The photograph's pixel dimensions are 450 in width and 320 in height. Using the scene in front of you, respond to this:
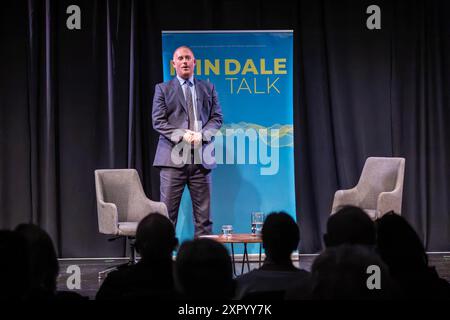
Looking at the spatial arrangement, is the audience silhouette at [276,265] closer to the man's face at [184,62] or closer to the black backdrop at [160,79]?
the man's face at [184,62]

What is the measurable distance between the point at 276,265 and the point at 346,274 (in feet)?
1.88

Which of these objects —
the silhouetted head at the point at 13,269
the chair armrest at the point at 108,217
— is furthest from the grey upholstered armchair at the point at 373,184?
the silhouetted head at the point at 13,269

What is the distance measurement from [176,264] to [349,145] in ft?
17.0

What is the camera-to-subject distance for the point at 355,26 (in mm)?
6973

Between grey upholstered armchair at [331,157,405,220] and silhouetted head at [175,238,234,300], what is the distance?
419cm

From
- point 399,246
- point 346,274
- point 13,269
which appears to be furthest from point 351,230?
point 13,269

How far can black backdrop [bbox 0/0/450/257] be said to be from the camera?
22.6 feet

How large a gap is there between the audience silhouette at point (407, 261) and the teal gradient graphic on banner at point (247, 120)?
12.9ft

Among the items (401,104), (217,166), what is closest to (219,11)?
(217,166)
